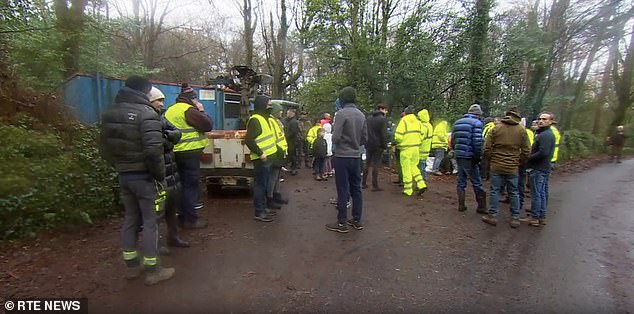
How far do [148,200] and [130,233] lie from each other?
1.29ft

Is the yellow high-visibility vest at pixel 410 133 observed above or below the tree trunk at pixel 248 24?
below

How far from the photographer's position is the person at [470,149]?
6082 millimetres

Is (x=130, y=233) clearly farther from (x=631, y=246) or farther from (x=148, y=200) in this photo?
(x=631, y=246)

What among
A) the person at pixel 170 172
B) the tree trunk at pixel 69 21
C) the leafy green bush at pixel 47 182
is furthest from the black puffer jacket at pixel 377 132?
the tree trunk at pixel 69 21

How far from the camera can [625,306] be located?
3.21m

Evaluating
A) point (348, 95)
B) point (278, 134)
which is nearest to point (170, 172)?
point (278, 134)

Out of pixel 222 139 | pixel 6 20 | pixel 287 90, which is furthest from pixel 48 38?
pixel 287 90

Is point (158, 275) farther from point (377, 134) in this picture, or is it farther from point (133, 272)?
point (377, 134)

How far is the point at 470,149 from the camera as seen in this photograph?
20.1 feet

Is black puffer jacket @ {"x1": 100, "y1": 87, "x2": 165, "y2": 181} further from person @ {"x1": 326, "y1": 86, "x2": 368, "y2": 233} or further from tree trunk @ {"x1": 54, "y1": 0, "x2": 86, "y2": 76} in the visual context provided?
tree trunk @ {"x1": 54, "y1": 0, "x2": 86, "y2": 76}

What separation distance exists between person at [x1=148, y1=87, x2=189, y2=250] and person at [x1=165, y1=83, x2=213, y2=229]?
30 cm

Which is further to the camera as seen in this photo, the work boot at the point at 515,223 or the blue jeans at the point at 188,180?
the work boot at the point at 515,223

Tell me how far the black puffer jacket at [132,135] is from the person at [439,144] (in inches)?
338

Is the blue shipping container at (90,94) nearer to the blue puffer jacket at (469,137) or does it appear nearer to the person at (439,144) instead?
the blue puffer jacket at (469,137)
